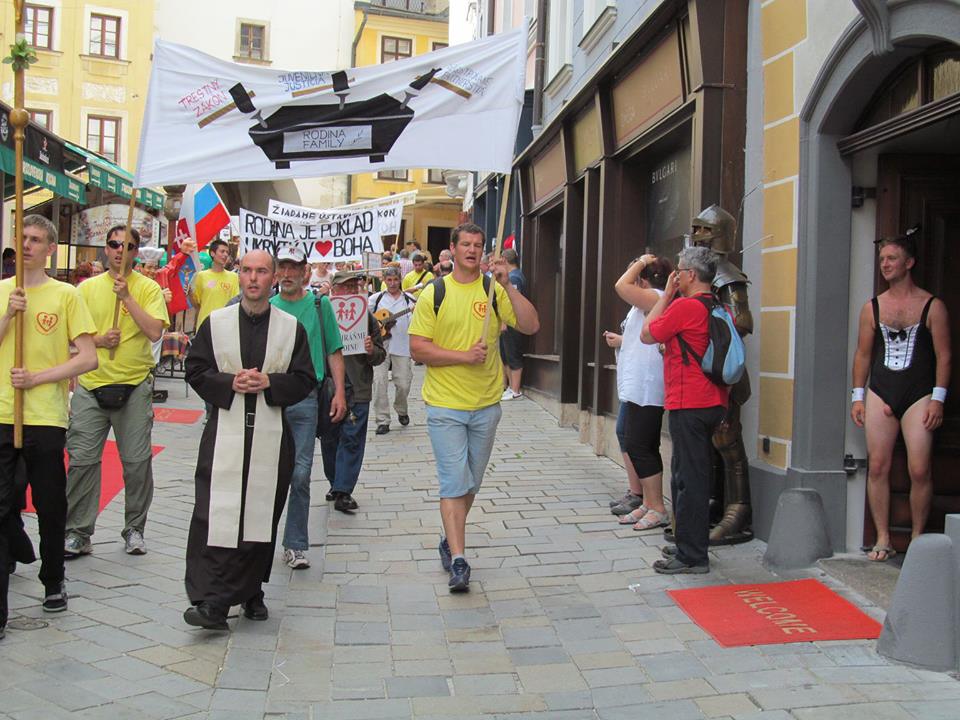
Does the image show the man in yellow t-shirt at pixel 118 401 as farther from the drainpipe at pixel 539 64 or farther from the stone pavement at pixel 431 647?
the drainpipe at pixel 539 64

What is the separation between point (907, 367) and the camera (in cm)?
568

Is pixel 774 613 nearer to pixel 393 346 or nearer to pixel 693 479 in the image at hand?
pixel 693 479

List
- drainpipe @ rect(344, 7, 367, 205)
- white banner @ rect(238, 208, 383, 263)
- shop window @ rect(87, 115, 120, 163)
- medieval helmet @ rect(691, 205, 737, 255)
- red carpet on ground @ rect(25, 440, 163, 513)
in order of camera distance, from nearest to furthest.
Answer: medieval helmet @ rect(691, 205, 737, 255) < red carpet on ground @ rect(25, 440, 163, 513) < white banner @ rect(238, 208, 383, 263) < shop window @ rect(87, 115, 120, 163) < drainpipe @ rect(344, 7, 367, 205)

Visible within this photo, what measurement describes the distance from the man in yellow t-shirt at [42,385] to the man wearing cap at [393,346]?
A: 20.1 feet

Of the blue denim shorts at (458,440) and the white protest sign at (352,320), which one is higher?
the white protest sign at (352,320)

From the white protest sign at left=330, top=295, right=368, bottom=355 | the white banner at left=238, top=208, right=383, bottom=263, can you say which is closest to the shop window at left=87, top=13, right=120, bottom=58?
the white banner at left=238, top=208, right=383, bottom=263

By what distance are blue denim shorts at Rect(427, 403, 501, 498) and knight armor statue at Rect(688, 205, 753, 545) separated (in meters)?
1.50

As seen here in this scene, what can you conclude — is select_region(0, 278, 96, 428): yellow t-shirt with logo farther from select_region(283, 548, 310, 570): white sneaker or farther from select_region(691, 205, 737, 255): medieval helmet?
select_region(691, 205, 737, 255): medieval helmet

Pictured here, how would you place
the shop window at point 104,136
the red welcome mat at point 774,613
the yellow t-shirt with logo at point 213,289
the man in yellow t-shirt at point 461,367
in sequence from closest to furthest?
the red welcome mat at point 774,613, the man in yellow t-shirt at point 461,367, the yellow t-shirt with logo at point 213,289, the shop window at point 104,136

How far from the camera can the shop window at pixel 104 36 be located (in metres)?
34.2

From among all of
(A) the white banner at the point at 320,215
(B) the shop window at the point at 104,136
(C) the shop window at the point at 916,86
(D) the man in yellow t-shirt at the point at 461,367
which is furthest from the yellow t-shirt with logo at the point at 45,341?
(B) the shop window at the point at 104,136

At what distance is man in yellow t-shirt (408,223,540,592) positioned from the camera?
5777mm

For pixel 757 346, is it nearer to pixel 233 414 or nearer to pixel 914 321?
pixel 914 321

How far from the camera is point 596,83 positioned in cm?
1020
